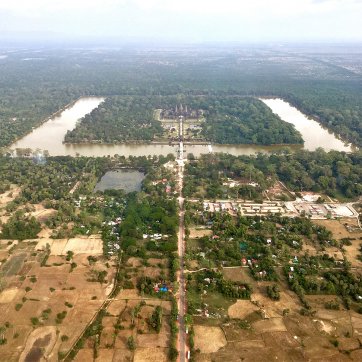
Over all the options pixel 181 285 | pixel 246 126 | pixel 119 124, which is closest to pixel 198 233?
pixel 181 285

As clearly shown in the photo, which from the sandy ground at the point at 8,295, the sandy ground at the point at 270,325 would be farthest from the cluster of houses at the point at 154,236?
the sandy ground at the point at 270,325

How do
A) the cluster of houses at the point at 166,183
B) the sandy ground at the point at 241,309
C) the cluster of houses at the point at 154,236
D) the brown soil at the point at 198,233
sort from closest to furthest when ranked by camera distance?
the sandy ground at the point at 241,309 → the cluster of houses at the point at 154,236 → the brown soil at the point at 198,233 → the cluster of houses at the point at 166,183

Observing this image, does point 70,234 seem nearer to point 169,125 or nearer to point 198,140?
point 198,140

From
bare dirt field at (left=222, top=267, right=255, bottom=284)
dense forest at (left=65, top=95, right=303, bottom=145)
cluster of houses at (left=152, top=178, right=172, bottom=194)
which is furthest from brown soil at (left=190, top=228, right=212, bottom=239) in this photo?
dense forest at (left=65, top=95, right=303, bottom=145)

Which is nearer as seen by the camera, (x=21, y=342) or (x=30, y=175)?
(x=21, y=342)

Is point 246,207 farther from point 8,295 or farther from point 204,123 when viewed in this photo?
point 204,123

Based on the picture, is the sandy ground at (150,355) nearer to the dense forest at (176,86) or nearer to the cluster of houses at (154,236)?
the cluster of houses at (154,236)

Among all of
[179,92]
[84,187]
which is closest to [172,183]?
[84,187]
